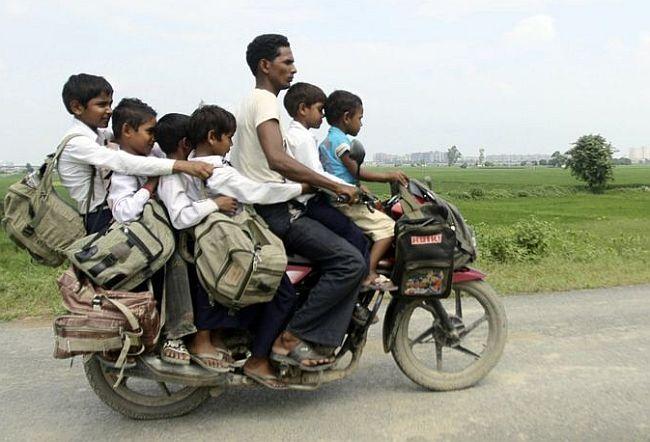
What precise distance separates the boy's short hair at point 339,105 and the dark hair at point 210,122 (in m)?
0.78

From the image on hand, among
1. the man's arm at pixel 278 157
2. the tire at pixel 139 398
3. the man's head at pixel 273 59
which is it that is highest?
the man's head at pixel 273 59

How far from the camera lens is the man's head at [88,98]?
11.4ft

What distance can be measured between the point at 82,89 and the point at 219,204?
1037mm

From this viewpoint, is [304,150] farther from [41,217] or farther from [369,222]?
[41,217]

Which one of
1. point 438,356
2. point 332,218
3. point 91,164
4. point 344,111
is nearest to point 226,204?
point 332,218

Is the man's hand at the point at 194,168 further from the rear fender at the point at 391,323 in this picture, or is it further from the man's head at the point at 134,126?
the rear fender at the point at 391,323

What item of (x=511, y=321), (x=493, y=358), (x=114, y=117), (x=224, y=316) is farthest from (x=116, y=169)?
(x=511, y=321)

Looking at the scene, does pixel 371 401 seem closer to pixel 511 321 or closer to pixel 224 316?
pixel 224 316

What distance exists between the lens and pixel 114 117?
3428 mm

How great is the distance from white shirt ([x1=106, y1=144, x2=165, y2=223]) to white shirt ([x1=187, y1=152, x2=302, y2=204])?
26 cm

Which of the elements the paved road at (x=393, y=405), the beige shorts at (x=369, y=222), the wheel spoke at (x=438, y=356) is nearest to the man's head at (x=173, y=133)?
the beige shorts at (x=369, y=222)

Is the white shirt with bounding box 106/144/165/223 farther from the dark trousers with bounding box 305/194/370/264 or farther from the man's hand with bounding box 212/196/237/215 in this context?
the dark trousers with bounding box 305/194/370/264

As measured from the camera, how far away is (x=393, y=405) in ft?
12.0

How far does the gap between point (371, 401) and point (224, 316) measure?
1024mm
